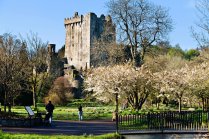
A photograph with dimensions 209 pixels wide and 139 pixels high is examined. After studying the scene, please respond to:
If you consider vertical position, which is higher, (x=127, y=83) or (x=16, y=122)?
(x=127, y=83)

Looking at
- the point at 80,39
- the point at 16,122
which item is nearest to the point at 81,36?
the point at 80,39

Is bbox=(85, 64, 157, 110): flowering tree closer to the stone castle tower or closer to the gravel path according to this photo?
the gravel path

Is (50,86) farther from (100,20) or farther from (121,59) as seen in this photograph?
(100,20)

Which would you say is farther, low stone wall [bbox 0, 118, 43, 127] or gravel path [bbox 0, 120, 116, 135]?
low stone wall [bbox 0, 118, 43, 127]

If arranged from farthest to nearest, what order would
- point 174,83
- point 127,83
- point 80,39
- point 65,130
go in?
1. point 80,39
2. point 174,83
3. point 127,83
4. point 65,130

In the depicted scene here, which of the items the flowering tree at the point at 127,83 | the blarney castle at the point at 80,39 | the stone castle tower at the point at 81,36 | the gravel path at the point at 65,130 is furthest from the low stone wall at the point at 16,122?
the stone castle tower at the point at 81,36

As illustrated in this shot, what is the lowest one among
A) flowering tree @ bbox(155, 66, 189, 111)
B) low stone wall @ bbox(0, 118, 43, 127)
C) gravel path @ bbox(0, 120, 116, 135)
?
gravel path @ bbox(0, 120, 116, 135)

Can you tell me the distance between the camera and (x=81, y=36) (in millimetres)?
107125

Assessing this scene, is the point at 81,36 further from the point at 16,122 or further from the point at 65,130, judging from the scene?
the point at 65,130

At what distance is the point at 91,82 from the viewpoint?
45.6 m

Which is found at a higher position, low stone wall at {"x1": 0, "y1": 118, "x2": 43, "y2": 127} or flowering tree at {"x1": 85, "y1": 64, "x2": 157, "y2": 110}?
flowering tree at {"x1": 85, "y1": 64, "x2": 157, "y2": 110}

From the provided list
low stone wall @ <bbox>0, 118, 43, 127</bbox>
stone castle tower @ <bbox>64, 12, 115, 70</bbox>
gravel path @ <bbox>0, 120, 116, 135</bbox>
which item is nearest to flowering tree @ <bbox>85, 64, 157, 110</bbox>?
gravel path @ <bbox>0, 120, 116, 135</bbox>

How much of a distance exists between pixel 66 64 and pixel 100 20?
1517cm

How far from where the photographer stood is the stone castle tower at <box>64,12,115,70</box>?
103125 millimetres
